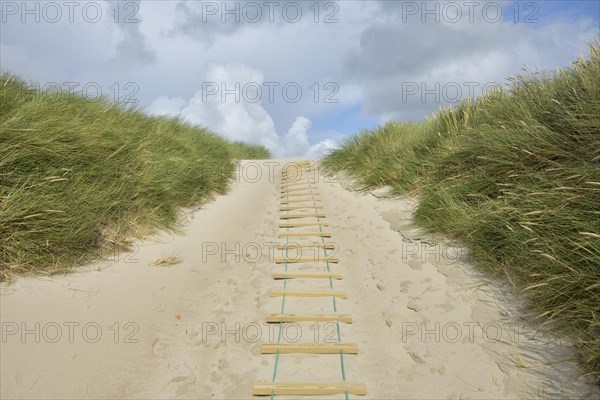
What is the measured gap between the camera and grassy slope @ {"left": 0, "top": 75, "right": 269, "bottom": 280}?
3.54 metres

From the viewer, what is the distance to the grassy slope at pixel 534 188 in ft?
9.32

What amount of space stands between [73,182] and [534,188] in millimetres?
4774

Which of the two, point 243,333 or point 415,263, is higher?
point 415,263

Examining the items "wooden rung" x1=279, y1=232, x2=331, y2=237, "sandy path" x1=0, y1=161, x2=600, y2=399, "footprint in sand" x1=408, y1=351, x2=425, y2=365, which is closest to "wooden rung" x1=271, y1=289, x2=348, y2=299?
"sandy path" x1=0, y1=161, x2=600, y2=399

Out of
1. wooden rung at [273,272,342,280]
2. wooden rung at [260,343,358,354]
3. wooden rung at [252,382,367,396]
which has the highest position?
wooden rung at [273,272,342,280]

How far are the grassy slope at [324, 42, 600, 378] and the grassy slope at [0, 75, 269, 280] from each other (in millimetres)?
3657

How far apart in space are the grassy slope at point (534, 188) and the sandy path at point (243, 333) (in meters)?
0.27

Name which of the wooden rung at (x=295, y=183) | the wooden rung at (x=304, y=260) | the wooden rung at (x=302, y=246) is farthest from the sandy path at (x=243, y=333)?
the wooden rung at (x=295, y=183)

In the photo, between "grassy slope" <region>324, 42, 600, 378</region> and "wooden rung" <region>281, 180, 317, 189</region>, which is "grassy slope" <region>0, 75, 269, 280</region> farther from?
"grassy slope" <region>324, 42, 600, 378</region>

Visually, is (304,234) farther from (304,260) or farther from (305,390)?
(305,390)

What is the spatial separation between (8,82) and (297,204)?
4.89 meters

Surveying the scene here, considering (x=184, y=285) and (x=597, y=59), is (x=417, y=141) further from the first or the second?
(x=184, y=285)

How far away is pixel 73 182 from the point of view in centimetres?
420

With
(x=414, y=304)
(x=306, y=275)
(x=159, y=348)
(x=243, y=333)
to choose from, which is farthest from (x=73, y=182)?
(x=414, y=304)
